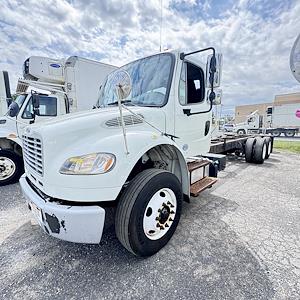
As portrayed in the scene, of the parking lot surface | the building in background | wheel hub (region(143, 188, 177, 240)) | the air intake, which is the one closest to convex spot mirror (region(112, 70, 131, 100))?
the air intake

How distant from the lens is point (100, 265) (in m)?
2.23

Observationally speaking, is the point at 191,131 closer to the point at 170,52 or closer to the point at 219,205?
the point at 170,52

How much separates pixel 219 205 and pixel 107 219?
249 cm

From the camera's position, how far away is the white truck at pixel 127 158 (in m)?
1.83

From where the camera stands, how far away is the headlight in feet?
5.96

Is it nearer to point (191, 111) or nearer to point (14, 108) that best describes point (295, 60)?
point (191, 111)

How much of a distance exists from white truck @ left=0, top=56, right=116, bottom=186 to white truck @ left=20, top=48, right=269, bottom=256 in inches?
119

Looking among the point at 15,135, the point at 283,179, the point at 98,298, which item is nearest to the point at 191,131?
the point at 98,298

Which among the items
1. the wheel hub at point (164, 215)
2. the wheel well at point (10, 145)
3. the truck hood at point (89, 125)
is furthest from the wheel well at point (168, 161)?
the wheel well at point (10, 145)

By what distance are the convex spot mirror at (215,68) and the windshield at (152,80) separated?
0.52 m

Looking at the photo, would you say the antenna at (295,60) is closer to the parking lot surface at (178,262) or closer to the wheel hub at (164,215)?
the parking lot surface at (178,262)

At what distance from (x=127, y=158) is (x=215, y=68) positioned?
5.97 ft

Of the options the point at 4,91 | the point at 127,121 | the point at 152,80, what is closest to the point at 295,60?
the point at 152,80

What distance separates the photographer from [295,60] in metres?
4.72
